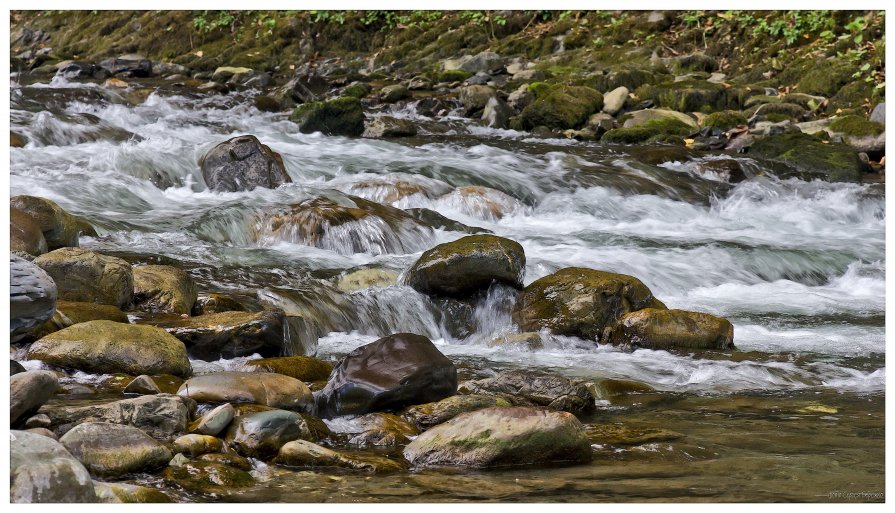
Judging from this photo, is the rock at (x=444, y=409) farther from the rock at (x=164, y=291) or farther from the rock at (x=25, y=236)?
the rock at (x=25, y=236)

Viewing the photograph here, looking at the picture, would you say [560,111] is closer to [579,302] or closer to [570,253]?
[570,253]

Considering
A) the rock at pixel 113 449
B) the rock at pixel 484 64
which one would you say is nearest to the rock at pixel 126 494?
the rock at pixel 113 449

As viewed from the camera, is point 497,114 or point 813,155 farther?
point 497,114

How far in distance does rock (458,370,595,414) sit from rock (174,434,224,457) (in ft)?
5.40

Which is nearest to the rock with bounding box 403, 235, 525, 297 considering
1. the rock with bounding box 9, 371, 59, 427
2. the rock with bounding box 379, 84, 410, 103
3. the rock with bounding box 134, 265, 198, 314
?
the rock with bounding box 134, 265, 198, 314

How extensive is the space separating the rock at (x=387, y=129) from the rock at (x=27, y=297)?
1151 centimetres

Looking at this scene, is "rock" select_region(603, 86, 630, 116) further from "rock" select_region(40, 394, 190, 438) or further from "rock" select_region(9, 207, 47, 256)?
"rock" select_region(40, 394, 190, 438)

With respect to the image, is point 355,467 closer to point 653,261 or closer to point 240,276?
point 240,276

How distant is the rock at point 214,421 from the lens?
13.0 feet

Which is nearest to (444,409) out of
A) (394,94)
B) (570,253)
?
(570,253)

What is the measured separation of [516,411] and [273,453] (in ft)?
3.37

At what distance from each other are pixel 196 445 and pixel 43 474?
97 cm

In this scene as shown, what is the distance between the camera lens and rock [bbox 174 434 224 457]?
147 inches

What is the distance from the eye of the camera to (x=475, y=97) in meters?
18.1
